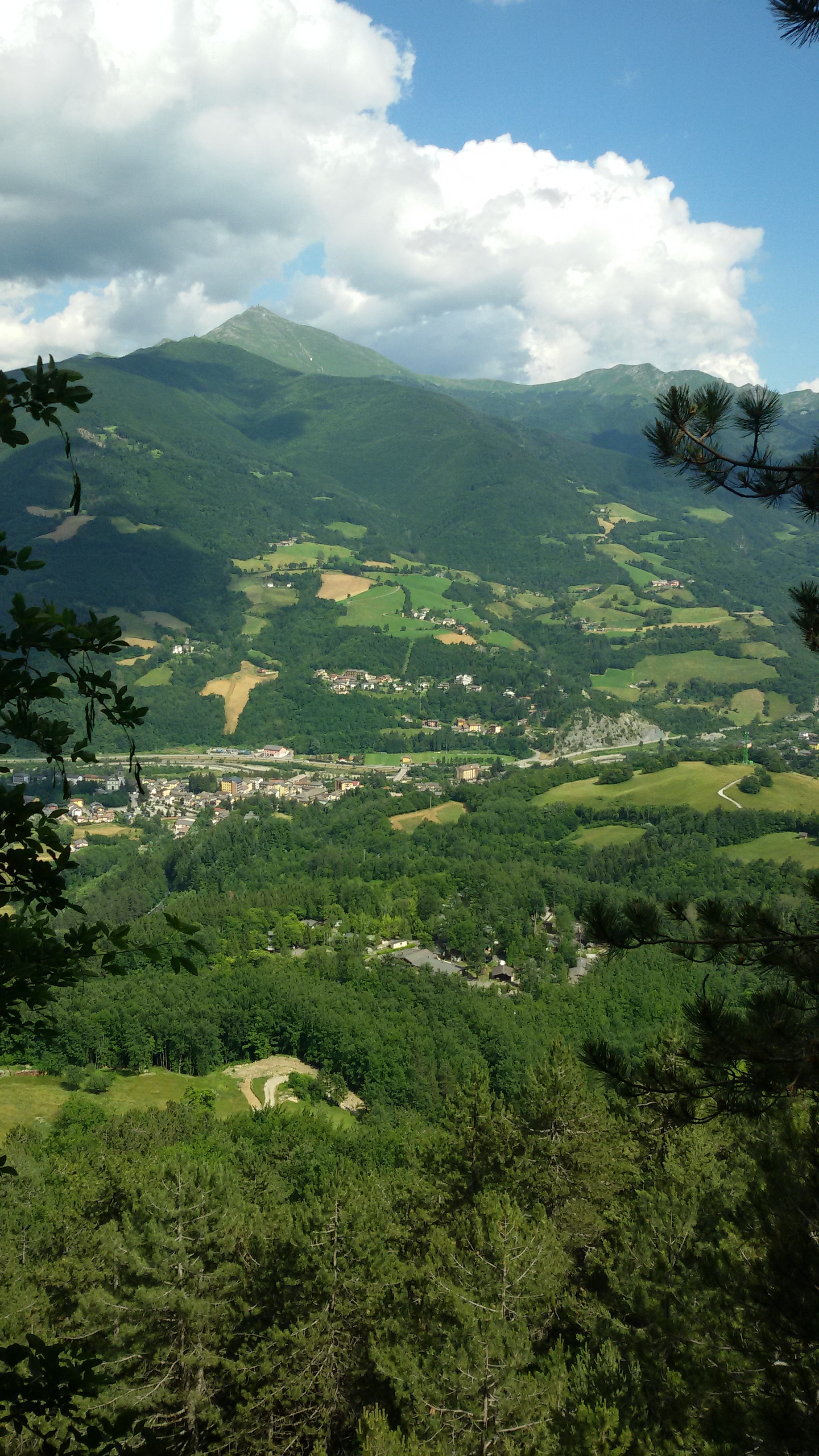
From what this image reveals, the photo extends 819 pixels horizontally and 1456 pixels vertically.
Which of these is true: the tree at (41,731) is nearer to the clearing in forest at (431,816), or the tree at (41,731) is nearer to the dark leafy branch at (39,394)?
the dark leafy branch at (39,394)

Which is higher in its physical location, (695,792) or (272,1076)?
(695,792)

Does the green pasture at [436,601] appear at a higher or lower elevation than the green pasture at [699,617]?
higher

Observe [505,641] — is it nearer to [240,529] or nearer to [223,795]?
[240,529]

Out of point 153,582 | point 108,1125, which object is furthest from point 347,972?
point 153,582

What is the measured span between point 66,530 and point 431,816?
291 ft

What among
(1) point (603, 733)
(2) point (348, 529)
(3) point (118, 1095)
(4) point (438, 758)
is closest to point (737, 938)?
(3) point (118, 1095)

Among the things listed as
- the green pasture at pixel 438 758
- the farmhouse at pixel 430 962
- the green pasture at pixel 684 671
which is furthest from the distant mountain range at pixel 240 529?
the farmhouse at pixel 430 962

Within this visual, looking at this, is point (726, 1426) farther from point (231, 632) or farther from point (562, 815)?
point (231, 632)

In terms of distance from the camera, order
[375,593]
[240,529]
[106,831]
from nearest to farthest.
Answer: [106,831] < [375,593] < [240,529]

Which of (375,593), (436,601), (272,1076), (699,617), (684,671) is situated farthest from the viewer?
(436,601)

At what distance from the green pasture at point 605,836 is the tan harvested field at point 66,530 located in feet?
302

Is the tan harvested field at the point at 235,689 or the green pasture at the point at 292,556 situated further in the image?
the green pasture at the point at 292,556

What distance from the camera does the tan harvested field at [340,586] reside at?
126 m

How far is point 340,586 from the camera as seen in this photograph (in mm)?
129250
